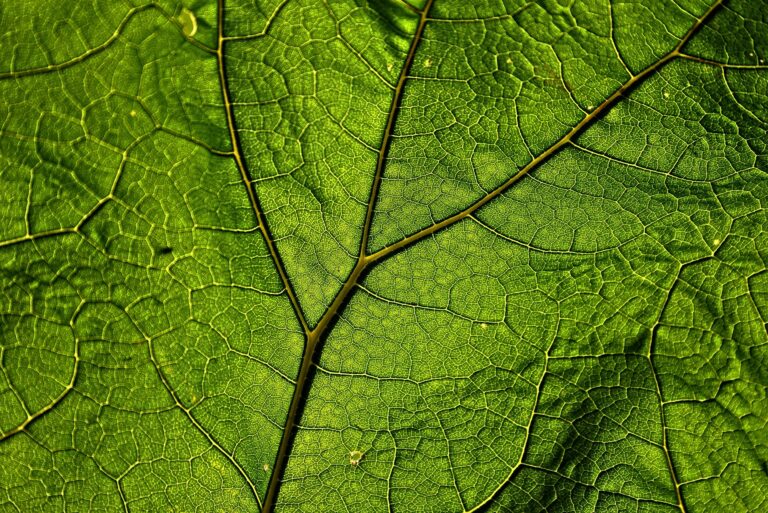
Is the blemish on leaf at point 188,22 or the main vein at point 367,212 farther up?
the blemish on leaf at point 188,22

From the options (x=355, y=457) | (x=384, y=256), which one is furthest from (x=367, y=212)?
(x=355, y=457)

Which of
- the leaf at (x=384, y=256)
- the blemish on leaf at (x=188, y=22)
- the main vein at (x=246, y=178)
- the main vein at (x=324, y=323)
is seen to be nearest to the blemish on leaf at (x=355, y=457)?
the leaf at (x=384, y=256)

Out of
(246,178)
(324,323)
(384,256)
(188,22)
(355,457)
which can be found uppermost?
(188,22)

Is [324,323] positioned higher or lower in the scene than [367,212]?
lower

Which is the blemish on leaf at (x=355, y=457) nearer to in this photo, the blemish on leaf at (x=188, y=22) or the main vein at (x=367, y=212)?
the main vein at (x=367, y=212)

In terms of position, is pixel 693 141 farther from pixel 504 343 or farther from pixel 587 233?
pixel 504 343

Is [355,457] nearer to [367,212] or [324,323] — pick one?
[324,323]

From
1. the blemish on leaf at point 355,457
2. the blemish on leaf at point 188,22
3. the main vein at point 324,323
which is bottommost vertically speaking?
the blemish on leaf at point 355,457

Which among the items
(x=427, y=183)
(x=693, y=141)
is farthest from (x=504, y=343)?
(x=693, y=141)
